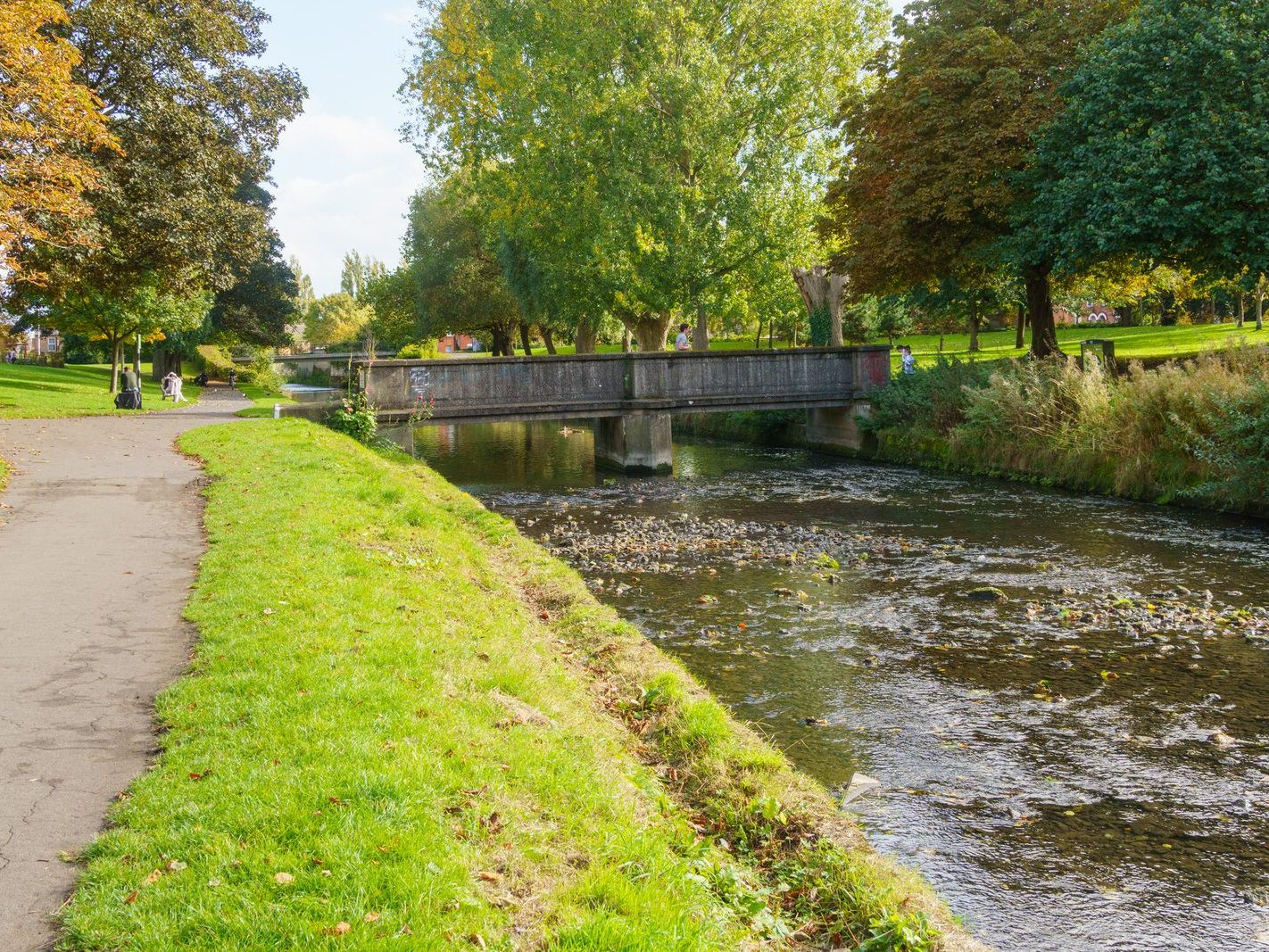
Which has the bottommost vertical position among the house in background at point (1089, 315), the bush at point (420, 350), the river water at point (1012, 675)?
the river water at point (1012, 675)

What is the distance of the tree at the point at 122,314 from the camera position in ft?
126

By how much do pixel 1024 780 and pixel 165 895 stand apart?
5583 mm

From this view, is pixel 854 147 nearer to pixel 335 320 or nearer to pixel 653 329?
pixel 653 329

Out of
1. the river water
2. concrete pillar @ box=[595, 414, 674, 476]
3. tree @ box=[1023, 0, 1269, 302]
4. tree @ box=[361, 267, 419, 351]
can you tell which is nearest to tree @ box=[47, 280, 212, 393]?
concrete pillar @ box=[595, 414, 674, 476]

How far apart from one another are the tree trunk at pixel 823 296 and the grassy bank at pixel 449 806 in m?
34.0

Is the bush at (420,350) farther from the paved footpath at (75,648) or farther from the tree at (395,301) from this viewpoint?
the paved footpath at (75,648)

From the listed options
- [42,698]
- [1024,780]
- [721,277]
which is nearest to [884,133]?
[721,277]

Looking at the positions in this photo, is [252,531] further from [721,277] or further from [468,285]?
[468,285]

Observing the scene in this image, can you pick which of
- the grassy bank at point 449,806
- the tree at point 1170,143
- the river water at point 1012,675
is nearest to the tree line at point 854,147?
the tree at point 1170,143

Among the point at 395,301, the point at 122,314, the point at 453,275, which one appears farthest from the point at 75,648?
the point at 395,301

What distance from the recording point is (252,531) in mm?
11375

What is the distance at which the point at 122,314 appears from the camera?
39469 millimetres

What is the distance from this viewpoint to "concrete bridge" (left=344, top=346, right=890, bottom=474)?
26.7m

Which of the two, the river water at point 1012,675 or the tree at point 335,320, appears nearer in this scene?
the river water at point 1012,675
